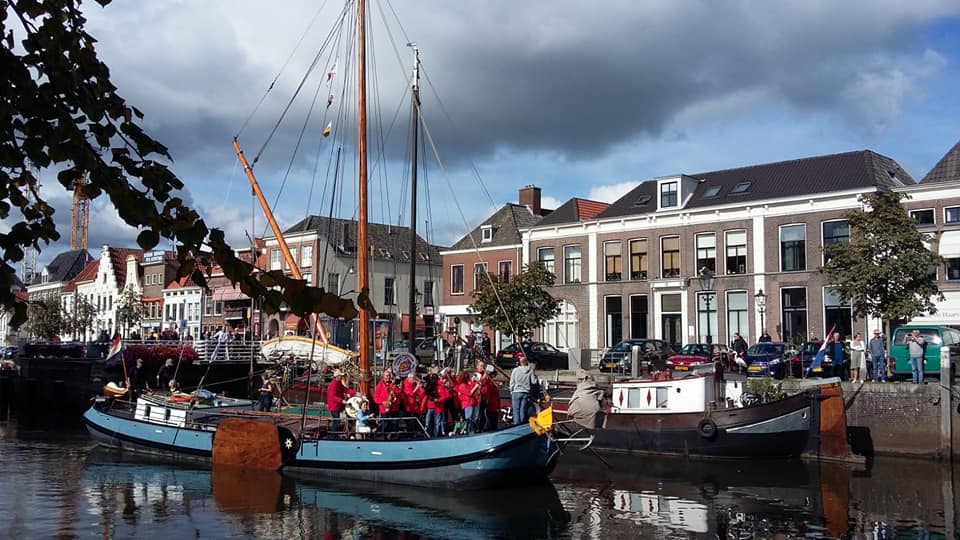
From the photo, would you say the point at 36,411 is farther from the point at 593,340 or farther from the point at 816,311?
the point at 816,311

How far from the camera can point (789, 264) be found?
133ft

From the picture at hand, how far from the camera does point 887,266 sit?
96.2ft

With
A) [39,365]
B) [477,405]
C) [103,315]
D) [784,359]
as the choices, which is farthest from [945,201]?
[103,315]

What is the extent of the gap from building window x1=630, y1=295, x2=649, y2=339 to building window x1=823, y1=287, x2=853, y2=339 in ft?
30.2

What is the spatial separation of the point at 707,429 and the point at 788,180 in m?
22.8

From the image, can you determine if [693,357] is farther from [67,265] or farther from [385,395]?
[67,265]

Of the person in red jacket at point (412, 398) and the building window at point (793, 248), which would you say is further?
the building window at point (793, 248)

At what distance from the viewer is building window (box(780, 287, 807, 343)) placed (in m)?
39.9

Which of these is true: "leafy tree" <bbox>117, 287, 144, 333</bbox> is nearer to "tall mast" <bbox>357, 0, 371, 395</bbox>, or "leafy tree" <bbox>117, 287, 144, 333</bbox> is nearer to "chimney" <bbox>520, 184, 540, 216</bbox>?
"chimney" <bbox>520, 184, 540, 216</bbox>


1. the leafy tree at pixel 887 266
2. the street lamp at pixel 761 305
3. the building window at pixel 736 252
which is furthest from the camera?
the building window at pixel 736 252

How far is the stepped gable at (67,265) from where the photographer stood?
96.3 m

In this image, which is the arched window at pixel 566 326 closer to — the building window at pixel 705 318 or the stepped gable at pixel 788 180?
the stepped gable at pixel 788 180

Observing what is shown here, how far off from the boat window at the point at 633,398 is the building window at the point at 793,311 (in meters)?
17.8

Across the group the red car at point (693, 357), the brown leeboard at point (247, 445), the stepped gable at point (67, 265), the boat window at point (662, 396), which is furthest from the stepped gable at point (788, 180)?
the stepped gable at point (67, 265)
